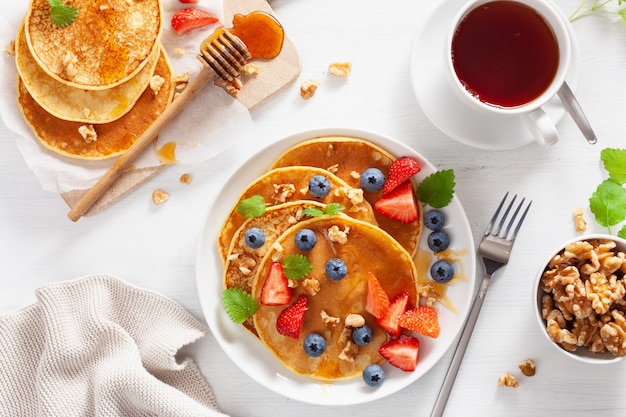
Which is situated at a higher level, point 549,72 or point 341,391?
point 549,72

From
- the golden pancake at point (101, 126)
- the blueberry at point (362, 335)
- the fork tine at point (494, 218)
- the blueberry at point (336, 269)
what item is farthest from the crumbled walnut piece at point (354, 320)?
the golden pancake at point (101, 126)

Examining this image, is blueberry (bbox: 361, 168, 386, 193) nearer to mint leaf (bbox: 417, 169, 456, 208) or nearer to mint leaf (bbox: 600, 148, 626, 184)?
mint leaf (bbox: 417, 169, 456, 208)

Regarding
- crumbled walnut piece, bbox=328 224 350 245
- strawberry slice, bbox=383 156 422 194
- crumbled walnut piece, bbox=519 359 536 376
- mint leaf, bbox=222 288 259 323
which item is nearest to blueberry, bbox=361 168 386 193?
strawberry slice, bbox=383 156 422 194

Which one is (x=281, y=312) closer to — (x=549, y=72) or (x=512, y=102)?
(x=512, y=102)

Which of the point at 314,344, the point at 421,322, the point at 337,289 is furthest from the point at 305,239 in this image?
the point at 421,322

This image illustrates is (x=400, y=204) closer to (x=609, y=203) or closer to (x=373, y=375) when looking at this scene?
(x=373, y=375)

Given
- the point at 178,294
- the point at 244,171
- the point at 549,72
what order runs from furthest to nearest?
the point at 178,294
the point at 244,171
the point at 549,72

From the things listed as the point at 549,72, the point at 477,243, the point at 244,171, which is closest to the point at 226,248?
the point at 244,171

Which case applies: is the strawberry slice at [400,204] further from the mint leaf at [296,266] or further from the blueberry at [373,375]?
the blueberry at [373,375]
